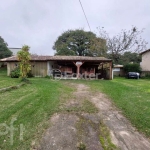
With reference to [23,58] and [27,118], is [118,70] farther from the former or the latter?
[27,118]

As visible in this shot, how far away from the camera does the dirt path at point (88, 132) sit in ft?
9.08

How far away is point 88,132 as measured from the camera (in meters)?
3.28

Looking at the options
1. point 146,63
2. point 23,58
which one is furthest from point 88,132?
point 146,63

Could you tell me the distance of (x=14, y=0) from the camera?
28.9 ft

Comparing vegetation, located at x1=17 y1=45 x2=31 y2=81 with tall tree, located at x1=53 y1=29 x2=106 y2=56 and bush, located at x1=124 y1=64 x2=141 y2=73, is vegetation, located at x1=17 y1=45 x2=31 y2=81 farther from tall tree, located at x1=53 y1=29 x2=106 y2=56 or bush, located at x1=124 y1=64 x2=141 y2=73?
tall tree, located at x1=53 y1=29 x2=106 y2=56

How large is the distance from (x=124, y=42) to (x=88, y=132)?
72.7 feet

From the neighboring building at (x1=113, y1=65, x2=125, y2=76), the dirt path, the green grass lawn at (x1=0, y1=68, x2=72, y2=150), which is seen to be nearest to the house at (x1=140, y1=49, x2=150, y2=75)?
the neighboring building at (x1=113, y1=65, x2=125, y2=76)

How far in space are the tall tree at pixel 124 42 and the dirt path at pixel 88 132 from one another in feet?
66.1

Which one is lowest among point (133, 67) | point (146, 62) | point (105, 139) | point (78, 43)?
point (105, 139)

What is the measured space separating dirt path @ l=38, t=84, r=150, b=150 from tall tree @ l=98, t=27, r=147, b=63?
2016 cm

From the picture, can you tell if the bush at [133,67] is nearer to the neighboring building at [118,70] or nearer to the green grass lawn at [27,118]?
the neighboring building at [118,70]

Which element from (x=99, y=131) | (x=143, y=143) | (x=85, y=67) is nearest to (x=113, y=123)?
(x=99, y=131)

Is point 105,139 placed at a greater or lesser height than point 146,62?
lesser

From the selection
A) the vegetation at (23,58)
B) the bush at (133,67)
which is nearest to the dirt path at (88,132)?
the vegetation at (23,58)
